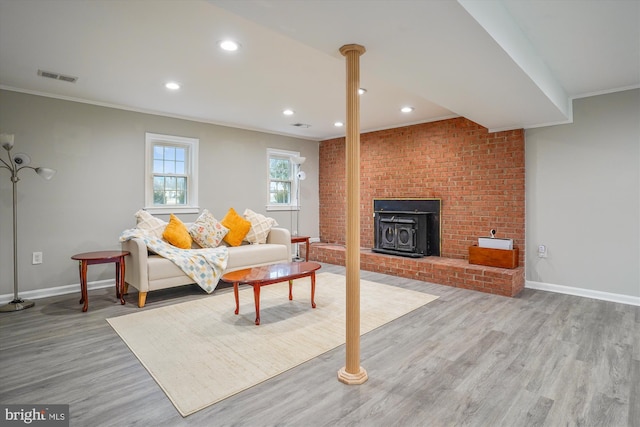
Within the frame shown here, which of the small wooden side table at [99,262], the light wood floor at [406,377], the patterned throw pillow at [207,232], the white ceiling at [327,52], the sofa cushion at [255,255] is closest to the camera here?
the light wood floor at [406,377]

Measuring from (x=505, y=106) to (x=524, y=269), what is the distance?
216 cm

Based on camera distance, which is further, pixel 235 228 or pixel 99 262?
pixel 235 228

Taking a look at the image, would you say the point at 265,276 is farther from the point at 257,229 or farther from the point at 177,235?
the point at 257,229

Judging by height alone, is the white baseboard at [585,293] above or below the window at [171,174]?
below

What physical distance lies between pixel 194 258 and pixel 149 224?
0.81m

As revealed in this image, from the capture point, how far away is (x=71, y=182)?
13.4 ft

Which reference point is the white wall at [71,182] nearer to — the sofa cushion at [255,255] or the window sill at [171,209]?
the window sill at [171,209]

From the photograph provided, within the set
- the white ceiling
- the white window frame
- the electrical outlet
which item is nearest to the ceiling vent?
the white ceiling

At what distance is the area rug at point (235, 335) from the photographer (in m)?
2.08

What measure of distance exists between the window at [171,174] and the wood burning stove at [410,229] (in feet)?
9.97

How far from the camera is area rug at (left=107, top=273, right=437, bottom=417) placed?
6.84 feet

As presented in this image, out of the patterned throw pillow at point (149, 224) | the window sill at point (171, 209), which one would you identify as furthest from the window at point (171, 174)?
the patterned throw pillow at point (149, 224)

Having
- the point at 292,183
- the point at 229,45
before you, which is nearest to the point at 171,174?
→ the point at 292,183

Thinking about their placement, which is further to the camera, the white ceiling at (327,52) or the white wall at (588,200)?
the white wall at (588,200)
